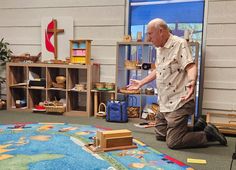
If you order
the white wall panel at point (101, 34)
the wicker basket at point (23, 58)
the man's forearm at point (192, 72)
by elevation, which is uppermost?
the white wall panel at point (101, 34)

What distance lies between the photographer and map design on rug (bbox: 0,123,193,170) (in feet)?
6.91

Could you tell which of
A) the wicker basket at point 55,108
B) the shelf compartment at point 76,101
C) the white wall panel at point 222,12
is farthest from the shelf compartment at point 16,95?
the white wall panel at point 222,12

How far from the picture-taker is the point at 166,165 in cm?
216

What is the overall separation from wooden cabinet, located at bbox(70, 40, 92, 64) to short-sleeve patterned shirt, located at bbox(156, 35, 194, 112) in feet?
5.13

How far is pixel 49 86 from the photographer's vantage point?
4258mm

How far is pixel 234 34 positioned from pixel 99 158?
8.69 feet

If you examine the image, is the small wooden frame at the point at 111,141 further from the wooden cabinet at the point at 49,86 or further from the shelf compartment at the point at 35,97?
the shelf compartment at the point at 35,97

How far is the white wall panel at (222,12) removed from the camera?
3703 mm

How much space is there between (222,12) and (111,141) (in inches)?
98.5

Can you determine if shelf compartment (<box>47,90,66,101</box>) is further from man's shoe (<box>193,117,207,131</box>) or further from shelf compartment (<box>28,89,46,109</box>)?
man's shoe (<box>193,117,207,131</box>)

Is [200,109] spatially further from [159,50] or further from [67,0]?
[67,0]

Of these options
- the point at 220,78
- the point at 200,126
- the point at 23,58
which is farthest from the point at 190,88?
the point at 23,58

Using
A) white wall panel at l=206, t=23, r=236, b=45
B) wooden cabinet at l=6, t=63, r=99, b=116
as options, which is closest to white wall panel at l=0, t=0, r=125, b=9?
wooden cabinet at l=6, t=63, r=99, b=116

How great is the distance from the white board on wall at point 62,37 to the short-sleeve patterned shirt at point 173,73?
218cm
